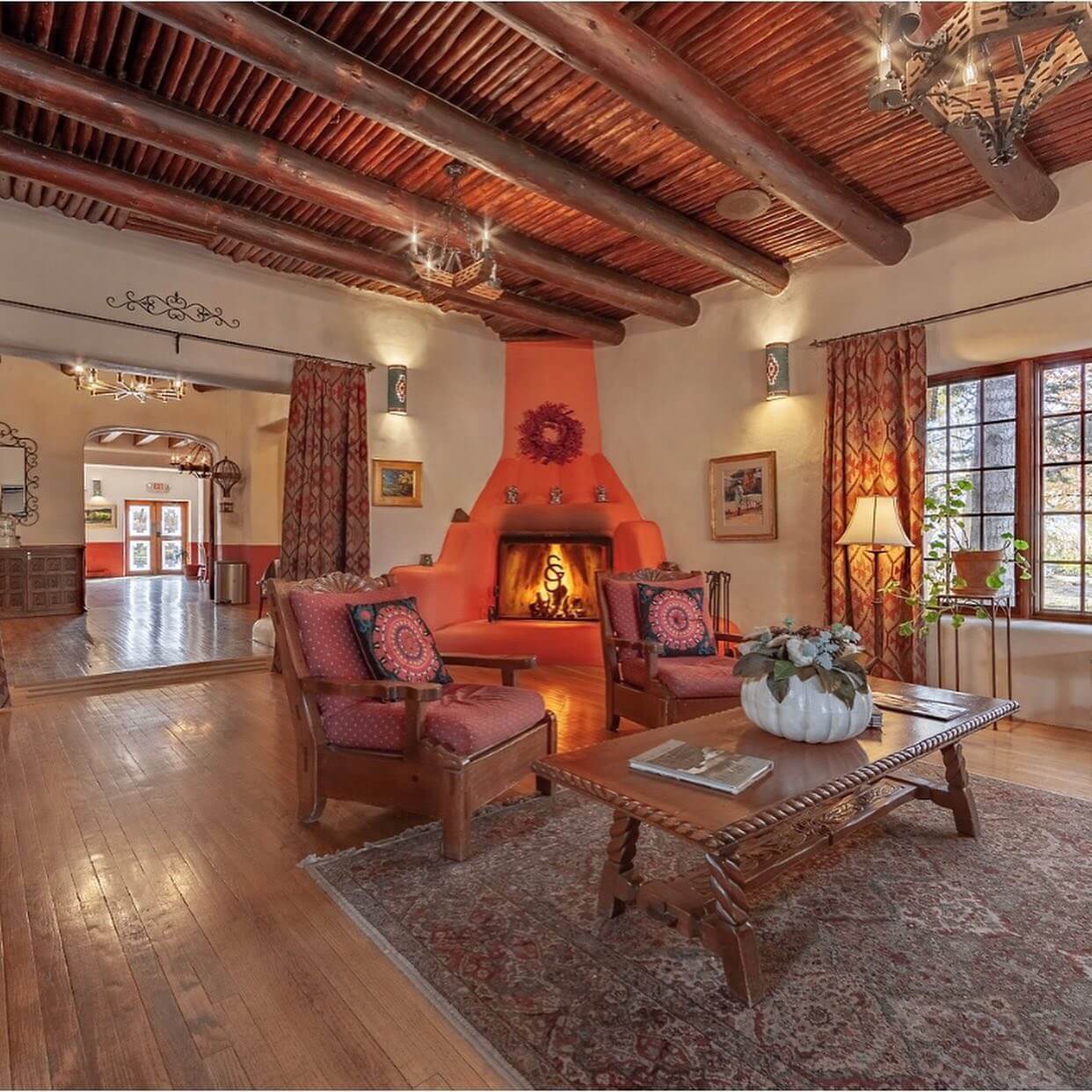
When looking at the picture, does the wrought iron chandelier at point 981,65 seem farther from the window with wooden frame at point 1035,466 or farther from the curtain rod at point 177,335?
the curtain rod at point 177,335

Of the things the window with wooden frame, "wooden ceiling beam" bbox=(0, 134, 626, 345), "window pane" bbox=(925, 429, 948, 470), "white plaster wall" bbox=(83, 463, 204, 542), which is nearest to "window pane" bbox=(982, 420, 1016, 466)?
the window with wooden frame

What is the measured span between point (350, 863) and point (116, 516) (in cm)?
1610

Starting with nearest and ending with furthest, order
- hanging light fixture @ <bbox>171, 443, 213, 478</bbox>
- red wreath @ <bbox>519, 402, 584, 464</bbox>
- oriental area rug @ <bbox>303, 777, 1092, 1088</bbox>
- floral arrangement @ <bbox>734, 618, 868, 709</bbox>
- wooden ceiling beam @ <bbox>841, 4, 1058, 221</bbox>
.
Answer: oriental area rug @ <bbox>303, 777, 1092, 1088</bbox> → floral arrangement @ <bbox>734, 618, 868, 709</bbox> → wooden ceiling beam @ <bbox>841, 4, 1058, 221</bbox> → red wreath @ <bbox>519, 402, 584, 464</bbox> → hanging light fixture @ <bbox>171, 443, 213, 478</bbox>

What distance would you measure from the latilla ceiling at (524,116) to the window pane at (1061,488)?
1.76 meters

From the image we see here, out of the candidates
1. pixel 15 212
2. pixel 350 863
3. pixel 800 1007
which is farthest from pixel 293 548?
pixel 800 1007

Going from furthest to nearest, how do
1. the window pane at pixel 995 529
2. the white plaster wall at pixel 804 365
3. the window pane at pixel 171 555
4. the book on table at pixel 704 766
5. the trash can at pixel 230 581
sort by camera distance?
the window pane at pixel 171 555, the trash can at pixel 230 581, the window pane at pixel 995 529, the white plaster wall at pixel 804 365, the book on table at pixel 704 766

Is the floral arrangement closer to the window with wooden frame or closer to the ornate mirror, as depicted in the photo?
the window with wooden frame

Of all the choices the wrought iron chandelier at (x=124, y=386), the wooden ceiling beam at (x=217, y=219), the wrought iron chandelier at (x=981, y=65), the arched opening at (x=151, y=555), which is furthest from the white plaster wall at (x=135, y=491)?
the wrought iron chandelier at (x=981, y=65)

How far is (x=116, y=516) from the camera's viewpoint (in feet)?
50.2

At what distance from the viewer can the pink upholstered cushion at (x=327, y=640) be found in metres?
2.61

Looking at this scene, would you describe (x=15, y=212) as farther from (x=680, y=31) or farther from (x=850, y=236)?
(x=850, y=236)

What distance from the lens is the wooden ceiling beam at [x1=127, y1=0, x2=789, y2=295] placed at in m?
2.42

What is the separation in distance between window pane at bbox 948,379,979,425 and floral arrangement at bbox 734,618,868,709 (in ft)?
9.83

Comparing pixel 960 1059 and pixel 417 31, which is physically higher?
pixel 417 31
